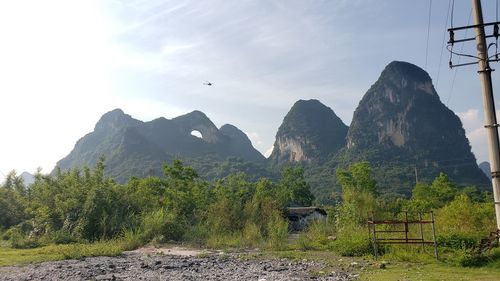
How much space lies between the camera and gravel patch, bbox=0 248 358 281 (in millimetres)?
10539

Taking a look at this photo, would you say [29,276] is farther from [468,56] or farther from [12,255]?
[468,56]

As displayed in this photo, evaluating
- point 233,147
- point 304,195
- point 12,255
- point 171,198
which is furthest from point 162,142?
point 12,255

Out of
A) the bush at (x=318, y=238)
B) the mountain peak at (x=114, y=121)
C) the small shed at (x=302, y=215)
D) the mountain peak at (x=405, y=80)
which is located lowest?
the bush at (x=318, y=238)

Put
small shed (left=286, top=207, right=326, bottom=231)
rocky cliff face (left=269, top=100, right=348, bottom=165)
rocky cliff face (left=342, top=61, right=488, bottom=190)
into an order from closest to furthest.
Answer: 1. small shed (left=286, top=207, right=326, bottom=231)
2. rocky cliff face (left=342, top=61, right=488, bottom=190)
3. rocky cliff face (left=269, top=100, right=348, bottom=165)

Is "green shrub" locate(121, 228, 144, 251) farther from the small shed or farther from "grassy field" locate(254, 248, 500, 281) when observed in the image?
the small shed

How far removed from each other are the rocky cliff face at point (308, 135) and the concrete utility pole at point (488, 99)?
9887 centimetres

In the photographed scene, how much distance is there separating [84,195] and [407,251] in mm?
Result: 17109

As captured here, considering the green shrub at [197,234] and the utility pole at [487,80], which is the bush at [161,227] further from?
the utility pole at [487,80]

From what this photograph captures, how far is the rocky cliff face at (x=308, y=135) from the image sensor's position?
116m

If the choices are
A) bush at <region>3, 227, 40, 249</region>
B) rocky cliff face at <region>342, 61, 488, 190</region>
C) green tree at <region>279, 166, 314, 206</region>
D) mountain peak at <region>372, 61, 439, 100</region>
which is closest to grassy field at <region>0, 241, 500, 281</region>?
bush at <region>3, 227, 40, 249</region>

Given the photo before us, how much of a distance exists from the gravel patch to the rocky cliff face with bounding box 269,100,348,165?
99.9 meters

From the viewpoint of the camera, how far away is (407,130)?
105 metres

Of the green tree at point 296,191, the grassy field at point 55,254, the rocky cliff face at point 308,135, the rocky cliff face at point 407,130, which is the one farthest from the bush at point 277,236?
the rocky cliff face at point 308,135

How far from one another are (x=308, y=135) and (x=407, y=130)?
85.7ft
